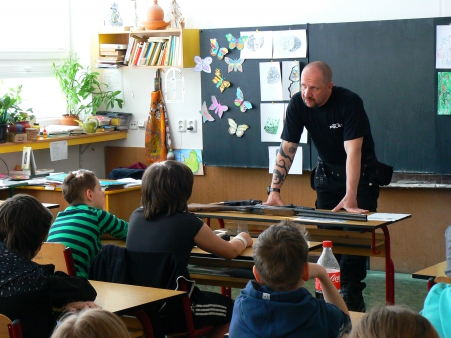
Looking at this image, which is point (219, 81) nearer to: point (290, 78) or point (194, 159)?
point (290, 78)

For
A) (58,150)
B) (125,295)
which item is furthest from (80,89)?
(125,295)

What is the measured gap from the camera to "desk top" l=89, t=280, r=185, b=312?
8.74 feet

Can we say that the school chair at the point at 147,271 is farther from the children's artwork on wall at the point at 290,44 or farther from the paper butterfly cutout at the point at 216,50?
the paper butterfly cutout at the point at 216,50

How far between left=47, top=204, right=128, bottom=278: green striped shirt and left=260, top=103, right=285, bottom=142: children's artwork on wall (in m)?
2.60

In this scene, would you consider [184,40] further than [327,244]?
Yes

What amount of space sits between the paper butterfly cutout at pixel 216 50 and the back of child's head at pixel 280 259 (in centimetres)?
406

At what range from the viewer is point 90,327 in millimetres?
1415

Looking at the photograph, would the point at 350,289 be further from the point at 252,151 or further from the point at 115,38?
the point at 115,38

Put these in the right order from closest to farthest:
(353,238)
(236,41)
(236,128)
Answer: (353,238), (236,41), (236,128)

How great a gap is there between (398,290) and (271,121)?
172 centimetres

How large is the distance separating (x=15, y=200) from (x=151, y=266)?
732 mm

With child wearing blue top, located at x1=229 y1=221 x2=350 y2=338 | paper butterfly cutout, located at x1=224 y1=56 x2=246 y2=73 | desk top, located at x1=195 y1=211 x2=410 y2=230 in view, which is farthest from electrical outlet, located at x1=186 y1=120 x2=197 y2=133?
child wearing blue top, located at x1=229 y1=221 x2=350 y2=338

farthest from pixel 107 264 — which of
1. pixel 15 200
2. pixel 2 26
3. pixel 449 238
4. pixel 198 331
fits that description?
pixel 2 26

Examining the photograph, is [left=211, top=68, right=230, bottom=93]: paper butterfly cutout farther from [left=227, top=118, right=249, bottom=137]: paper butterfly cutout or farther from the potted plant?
the potted plant
